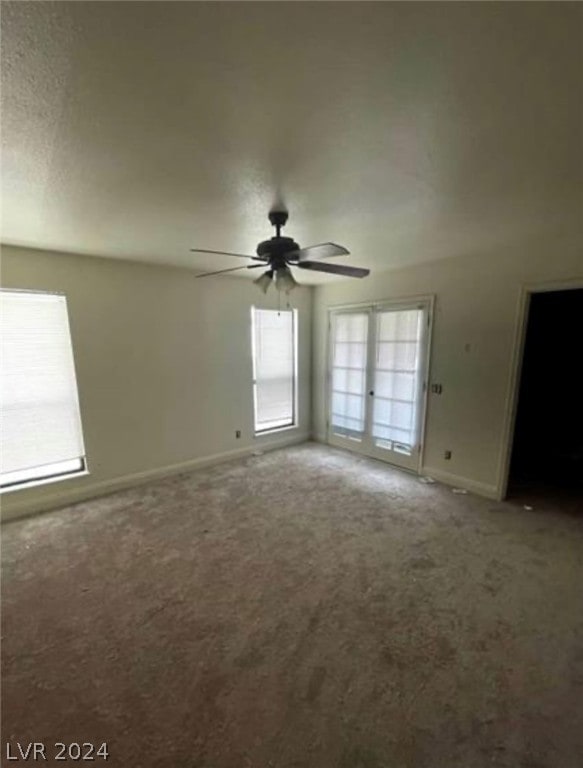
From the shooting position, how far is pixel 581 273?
2.85 metres

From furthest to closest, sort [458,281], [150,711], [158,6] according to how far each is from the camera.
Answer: [458,281]
[150,711]
[158,6]

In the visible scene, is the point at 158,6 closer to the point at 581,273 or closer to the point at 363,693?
the point at 363,693

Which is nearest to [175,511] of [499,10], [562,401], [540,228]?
[499,10]

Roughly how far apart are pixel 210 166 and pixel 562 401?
16.7 ft

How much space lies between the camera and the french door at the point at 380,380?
404cm

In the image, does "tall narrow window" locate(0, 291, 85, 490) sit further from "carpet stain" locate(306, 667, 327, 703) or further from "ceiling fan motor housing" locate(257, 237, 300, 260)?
"carpet stain" locate(306, 667, 327, 703)

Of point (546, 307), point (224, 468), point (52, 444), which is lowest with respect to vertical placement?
point (224, 468)

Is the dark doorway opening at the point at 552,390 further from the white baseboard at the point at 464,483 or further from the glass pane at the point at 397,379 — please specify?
the glass pane at the point at 397,379

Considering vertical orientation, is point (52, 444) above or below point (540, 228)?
below

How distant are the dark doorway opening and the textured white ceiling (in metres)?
2.60

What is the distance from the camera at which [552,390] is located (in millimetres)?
4668

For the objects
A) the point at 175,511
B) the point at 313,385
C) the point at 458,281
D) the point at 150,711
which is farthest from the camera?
the point at 313,385

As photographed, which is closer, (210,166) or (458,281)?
(210,166)

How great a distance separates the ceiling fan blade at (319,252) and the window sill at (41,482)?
297 cm
